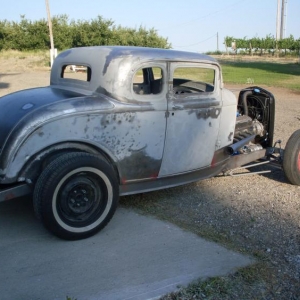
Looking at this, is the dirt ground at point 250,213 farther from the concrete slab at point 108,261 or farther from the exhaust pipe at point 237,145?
the exhaust pipe at point 237,145

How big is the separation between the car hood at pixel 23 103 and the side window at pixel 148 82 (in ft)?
2.80

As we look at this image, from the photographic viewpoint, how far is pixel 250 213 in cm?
481

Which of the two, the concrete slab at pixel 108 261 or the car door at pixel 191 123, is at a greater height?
the car door at pixel 191 123

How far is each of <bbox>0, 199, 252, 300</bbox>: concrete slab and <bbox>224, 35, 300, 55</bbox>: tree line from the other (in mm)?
56761

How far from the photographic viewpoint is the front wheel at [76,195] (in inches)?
148

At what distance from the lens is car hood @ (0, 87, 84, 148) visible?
407cm

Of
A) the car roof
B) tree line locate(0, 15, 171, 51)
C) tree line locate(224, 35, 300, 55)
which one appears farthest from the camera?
tree line locate(224, 35, 300, 55)

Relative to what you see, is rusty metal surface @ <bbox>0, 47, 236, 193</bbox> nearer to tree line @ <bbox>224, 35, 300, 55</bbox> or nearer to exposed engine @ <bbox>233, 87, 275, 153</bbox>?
exposed engine @ <bbox>233, 87, 275, 153</bbox>

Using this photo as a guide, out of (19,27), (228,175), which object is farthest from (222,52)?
(228,175)

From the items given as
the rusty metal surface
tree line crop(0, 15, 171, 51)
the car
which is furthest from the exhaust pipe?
tree line crop(0, 15, 171, 51)

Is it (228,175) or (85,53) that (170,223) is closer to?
(228,175)

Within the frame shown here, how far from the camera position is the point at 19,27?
46.6 meters

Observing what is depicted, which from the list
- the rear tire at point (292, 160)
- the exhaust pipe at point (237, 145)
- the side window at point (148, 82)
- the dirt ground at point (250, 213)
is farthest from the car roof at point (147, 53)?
the rear tire at point (292, 160)

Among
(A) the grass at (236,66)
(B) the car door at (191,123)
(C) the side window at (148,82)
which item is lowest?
(A) the grass at (236,66)
